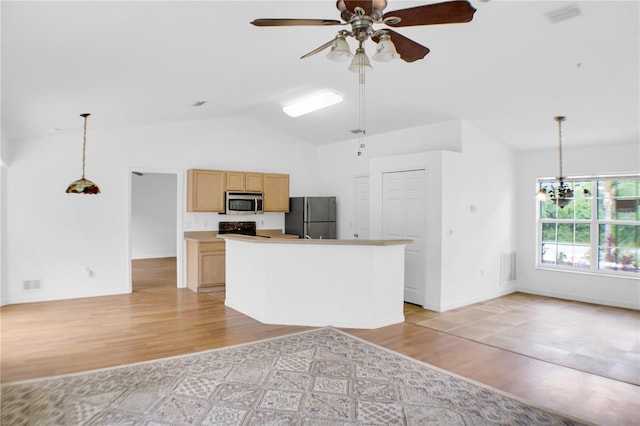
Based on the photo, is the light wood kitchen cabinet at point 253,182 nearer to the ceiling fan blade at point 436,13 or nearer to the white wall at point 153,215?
the white wall at point 153,215

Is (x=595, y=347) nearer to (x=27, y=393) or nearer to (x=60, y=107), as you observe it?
(x=27, y=393)

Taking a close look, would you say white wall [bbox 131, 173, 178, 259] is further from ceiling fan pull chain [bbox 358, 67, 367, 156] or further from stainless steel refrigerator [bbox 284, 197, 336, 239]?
ceiling fan pull chain [bbox 358, 67, 367, 156]

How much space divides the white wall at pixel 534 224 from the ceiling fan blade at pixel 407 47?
4649 millimetres

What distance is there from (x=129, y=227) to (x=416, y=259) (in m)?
4.55

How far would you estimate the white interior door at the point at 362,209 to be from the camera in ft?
23.8

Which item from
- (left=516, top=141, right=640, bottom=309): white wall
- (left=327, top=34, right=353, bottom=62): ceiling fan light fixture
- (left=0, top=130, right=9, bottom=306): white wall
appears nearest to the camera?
(left=327, top=34, right=353, bottom=62): ceiling fan light fixture

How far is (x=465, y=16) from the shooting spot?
2240 mm

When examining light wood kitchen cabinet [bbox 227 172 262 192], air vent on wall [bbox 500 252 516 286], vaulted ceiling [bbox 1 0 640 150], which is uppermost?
vaulted ceiling [bbox 1 0 640 150]

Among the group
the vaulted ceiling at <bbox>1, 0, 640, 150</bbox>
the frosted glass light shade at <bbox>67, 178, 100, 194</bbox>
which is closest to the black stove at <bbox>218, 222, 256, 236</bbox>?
the vaulted ceiling at <bbox>1, 0, 640, 150</bbox>

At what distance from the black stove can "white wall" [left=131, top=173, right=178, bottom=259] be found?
404 cm

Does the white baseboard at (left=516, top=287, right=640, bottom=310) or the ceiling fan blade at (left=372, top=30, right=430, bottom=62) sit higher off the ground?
the ceiling fan blade at (left=372, top=30, right=430, bottom=62)

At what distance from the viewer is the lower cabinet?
21.0 feet

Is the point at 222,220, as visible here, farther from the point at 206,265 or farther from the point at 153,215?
the point at 153,215

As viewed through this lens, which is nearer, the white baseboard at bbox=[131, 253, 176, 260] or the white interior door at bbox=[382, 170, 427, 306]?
the white interior door at bbox=[382, 170, 427, 306]
